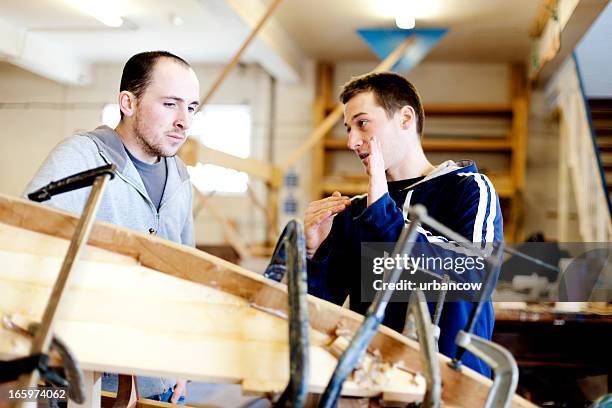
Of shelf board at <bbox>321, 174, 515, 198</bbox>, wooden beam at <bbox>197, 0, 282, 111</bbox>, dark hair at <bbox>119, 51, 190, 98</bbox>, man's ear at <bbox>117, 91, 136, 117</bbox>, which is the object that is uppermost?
wooden beam at <bbox>197, 0, 282, 111</bbox>

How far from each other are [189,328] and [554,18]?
5.49 meters

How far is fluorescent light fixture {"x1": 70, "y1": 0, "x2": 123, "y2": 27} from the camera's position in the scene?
6.05m

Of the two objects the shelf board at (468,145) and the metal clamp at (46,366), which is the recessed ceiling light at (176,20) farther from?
the metal clamp at (46,366)

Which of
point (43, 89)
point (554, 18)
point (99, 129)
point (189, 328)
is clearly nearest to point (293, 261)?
point (189, 328)

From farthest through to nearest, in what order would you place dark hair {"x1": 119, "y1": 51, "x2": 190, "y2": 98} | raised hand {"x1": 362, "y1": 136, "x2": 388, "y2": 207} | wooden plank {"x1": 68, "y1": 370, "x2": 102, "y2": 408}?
dark hair {"x1": 119, "y1": 51, "x2": 190, "y2": 98}, raised hand {"x1": 362, "y1": 136, "x2": 388, "y2": 207}, wooden plank {"x1": 68, "y1": 370, "x2": 102, "y2": 408}

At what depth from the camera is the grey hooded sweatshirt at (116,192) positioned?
1468 mm

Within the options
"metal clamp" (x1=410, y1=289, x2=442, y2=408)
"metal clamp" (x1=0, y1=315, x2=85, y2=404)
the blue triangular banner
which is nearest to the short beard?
"metal clamp" (x1=0, y1=315, x2=85, y2=404)

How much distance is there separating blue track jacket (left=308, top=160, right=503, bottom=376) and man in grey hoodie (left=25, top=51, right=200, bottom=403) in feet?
1.58

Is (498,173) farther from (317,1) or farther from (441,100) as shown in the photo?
(317,1)

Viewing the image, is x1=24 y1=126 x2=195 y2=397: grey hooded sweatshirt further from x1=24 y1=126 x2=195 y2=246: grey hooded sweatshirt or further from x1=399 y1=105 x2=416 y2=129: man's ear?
x1=399 y1=105 x2=416 y2=129: man's ear

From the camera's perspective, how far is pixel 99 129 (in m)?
1.70

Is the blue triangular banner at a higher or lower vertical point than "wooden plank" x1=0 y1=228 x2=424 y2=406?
higher

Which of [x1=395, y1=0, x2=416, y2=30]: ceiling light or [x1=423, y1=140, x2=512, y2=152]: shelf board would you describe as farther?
[x1=423, y1=140, x2=512, y2=152]: shelf board

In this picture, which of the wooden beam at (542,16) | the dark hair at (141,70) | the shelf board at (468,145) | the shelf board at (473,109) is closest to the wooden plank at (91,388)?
the dark hair at (141,70)
